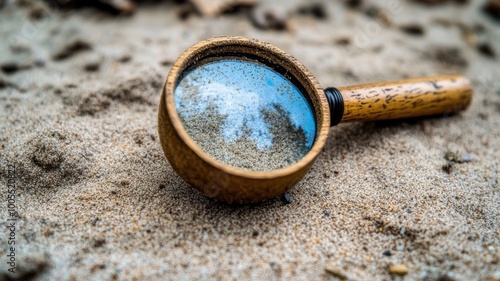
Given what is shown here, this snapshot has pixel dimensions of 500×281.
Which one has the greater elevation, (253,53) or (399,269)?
(253,53)

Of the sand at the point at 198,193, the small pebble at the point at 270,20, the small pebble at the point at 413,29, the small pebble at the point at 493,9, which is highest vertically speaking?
the small pebble at the point at 493,9

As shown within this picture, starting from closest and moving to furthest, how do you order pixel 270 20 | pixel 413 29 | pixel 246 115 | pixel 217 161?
pixel 217 161
pixel 246 115
pixel 270 20
pixel 413 29

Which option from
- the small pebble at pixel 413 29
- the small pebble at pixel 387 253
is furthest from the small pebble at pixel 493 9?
the small pebble at pixel 387 253

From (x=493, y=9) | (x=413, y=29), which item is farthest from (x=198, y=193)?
(x=493, y=9)

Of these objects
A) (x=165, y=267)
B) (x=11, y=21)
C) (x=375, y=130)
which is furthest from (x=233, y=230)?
(x=11, y=21)

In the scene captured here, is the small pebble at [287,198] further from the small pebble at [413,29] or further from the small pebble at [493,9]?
the small pebble at [493,9]

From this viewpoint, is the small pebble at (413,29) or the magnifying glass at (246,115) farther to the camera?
the small pebble at (413,29)

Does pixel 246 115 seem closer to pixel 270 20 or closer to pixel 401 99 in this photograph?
pixel 401 99
